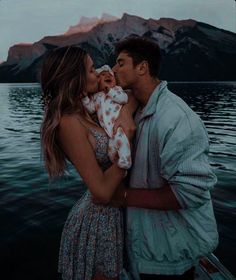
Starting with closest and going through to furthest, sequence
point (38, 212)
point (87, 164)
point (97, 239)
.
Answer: point (87, 164) < point (97, 239) < point (38, 212)

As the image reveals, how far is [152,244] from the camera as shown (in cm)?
281

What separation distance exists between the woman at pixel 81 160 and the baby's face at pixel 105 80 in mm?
49

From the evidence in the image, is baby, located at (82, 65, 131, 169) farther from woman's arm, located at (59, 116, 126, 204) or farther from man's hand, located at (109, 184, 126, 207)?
man's hand, located at (109, 184, 126, 207)

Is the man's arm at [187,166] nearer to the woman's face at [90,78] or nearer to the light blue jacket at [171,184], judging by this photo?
the light blue jacket at [171,184]

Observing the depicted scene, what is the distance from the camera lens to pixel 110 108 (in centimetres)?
281

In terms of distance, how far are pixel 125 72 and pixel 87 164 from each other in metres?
0.91

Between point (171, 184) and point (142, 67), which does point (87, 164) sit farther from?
point (142, 67)

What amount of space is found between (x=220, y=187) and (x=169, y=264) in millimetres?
8684

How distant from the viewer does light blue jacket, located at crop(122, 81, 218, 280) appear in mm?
2438

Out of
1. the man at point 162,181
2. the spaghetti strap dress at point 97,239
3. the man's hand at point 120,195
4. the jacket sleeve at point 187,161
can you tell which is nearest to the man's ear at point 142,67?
the man at point 162,181

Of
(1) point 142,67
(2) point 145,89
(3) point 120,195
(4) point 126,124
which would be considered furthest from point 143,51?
(3) point 120,195

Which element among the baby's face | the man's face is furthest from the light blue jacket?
the baby's face

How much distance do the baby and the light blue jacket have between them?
20 cm

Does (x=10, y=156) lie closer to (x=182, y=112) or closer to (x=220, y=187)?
(x=220, y=187)
